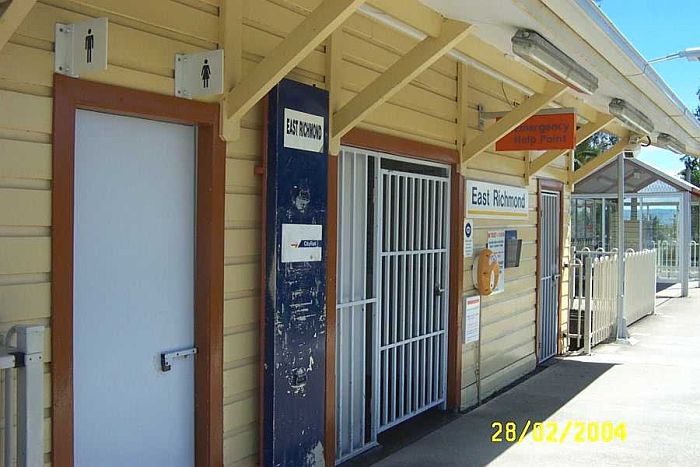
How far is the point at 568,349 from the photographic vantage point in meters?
9.84

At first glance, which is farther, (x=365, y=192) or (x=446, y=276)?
(x=446, y=276)

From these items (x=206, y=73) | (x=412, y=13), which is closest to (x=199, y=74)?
(x=206, y=73)

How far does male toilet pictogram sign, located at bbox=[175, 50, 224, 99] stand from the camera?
3453mm

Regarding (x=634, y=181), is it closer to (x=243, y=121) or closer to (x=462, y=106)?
(x=462, y=106)

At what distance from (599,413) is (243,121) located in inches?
169

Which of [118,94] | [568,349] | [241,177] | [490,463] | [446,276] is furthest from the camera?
[568,349]

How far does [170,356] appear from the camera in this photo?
3594mm

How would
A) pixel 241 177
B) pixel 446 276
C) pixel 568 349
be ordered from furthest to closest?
pixel 568 349 < pixel 446 276 < pixel 241 177

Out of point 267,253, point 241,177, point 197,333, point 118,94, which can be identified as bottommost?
point 197,333

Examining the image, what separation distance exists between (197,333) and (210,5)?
5.53 feet

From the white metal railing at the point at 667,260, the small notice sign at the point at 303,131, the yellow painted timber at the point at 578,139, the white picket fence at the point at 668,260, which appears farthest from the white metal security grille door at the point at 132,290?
the white picket fence at the point at 668,260

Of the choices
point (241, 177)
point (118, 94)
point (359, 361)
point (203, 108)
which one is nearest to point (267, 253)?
point (241, 177)

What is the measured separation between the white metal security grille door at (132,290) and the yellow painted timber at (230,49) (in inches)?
7.5

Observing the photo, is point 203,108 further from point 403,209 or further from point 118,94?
point 403,209
